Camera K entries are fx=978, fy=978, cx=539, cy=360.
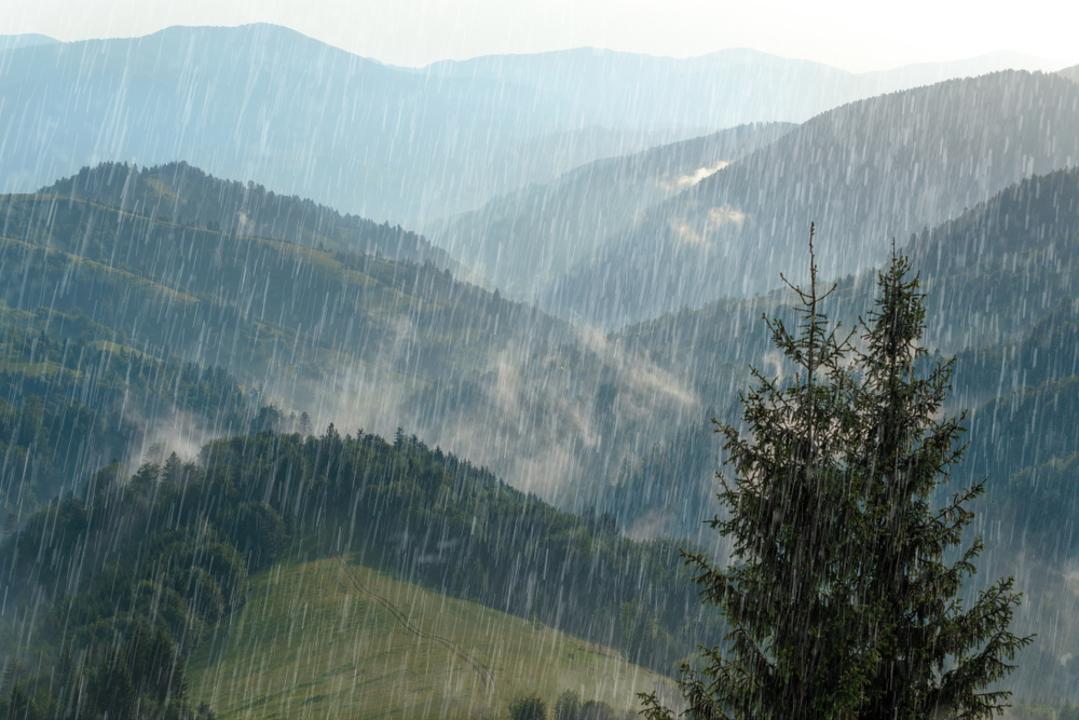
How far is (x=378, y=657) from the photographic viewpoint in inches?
4542

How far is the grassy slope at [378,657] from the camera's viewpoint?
105m

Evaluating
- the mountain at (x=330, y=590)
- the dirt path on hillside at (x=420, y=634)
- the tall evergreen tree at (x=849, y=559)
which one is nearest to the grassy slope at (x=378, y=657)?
the dirt path on hillside at (x=420, y=634)

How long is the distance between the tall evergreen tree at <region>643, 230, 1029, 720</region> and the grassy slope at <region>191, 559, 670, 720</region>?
88037 mm

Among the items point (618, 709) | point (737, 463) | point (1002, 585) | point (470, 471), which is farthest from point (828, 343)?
point (470, 471)

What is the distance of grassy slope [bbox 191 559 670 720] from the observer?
10531cm

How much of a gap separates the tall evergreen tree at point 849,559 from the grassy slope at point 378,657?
289 ft

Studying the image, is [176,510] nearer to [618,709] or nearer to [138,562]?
[138,562]

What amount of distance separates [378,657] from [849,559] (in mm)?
106955

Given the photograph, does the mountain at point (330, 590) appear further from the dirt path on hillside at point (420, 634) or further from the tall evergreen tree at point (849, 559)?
the tall evergreen tree at point (849, 559)

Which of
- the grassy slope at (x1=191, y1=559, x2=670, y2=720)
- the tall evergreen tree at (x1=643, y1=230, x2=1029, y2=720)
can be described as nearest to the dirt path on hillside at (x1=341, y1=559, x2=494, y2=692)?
the grassy slope at (x1=191, y1=559, x2=670, y2=720)

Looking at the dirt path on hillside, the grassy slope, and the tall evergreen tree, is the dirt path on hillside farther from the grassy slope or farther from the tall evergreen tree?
the tall evergreen tree

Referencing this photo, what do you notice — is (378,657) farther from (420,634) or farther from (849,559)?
(849,559)

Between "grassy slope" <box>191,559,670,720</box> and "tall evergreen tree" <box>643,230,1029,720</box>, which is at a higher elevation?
"tall evergreen tree" <box>643,230,1029,720</box>

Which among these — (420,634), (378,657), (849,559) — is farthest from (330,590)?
(849,559)
